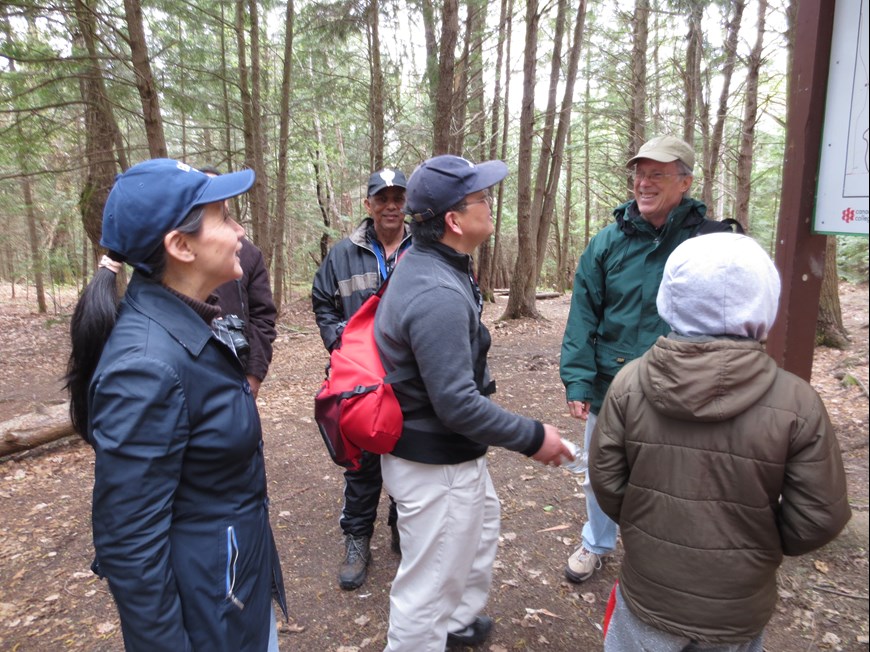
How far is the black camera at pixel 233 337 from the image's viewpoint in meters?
1.78

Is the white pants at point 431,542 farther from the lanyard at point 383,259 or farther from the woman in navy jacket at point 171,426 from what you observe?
the lanyard at point 383,259

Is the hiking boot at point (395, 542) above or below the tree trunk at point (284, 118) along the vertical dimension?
below

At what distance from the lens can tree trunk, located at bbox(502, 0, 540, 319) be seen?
11.5 metres

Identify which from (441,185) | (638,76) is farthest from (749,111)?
(441,185)

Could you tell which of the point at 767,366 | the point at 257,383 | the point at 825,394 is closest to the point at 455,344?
the point at 767,366

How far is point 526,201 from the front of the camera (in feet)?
39.0

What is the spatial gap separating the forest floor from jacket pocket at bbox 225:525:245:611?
1488 millimetres

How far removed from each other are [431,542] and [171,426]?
1218 millimetres

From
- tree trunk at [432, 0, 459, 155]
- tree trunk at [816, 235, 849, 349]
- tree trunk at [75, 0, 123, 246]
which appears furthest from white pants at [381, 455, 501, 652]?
tree trunk at [75, 0, 123, 246]

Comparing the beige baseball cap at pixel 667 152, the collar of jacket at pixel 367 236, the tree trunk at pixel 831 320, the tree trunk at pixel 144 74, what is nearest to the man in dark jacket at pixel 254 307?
the collar of jacket at pixel 367 236

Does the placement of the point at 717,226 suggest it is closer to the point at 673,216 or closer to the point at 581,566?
the point at 673,216

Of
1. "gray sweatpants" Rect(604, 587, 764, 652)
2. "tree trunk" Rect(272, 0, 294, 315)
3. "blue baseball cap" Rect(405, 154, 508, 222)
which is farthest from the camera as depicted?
"tree trunk" Rect(272, 0, 294, 315)

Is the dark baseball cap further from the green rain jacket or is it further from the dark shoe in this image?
the dark shoe

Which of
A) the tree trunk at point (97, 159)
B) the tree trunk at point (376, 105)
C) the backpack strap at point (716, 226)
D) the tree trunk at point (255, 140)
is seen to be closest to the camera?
the backpack strap at point (716, 226)
